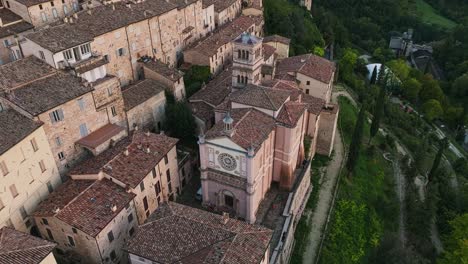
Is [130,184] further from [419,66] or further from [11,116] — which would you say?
[419,66]

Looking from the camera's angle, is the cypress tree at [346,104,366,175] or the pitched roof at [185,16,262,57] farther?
the pitched roof at [185,16,262,57]

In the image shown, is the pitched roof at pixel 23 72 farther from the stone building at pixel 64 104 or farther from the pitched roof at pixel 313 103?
the pitched roof at pixel 313 103

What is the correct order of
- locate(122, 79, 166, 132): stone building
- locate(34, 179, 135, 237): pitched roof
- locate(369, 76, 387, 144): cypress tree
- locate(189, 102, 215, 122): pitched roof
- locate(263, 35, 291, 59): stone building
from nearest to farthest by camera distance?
1. locate(34, 179, 135, 237): pitched roof
2. locate(122, 79, 166, 132): stone building
3. locate(189, 102, 215, 122): pitched roof
4. locate(369, 76, 387, 144): cypress tree
5. locate(263, 35, 291, 59): stone building

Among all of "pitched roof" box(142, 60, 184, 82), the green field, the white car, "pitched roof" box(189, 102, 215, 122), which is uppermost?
"pitched roof" box(142, 60, 184, 82)

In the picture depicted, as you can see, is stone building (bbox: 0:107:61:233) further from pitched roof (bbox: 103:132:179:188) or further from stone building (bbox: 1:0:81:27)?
stone building (bbox: 1:0:81:27)

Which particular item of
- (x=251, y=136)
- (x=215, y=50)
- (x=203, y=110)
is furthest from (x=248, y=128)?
(x=215, y=50)

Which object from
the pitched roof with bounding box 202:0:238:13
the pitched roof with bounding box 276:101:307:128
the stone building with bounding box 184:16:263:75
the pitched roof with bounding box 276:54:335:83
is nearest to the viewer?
the pitched roof with bounding box 276:101:307:128

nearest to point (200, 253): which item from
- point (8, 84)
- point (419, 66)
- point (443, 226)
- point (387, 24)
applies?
point (8, 84)

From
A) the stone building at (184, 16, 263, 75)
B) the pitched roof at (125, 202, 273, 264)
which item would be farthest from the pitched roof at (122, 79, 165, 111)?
the pitched roof at (125, 202, 273, 264)
